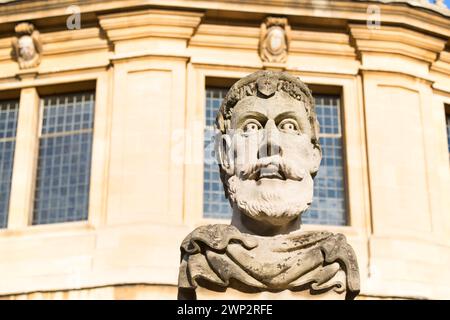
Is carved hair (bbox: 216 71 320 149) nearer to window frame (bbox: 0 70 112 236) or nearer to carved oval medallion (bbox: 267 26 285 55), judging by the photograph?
window frame (bbox: 0 70 112 236)

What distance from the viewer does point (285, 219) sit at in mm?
4887

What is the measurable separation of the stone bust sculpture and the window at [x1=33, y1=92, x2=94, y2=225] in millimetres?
13312

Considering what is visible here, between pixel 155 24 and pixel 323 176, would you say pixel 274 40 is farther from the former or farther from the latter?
pixel 323 176

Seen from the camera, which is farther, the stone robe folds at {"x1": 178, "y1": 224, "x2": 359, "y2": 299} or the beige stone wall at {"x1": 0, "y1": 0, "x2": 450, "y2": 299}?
the beige stone wall at {"x1": 0, "y1": 0, "x2": 450, "y2": 299}

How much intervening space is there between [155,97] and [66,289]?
13.9 feet

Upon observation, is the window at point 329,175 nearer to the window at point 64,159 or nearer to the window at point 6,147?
the window at point 64,159

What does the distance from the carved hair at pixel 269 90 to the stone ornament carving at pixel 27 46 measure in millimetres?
14457

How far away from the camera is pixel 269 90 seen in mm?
5238

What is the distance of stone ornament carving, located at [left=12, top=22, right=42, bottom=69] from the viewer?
19.1 meters

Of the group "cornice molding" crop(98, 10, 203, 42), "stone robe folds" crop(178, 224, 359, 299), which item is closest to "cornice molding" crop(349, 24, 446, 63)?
"cornice molding" crop(98, 10, 203, 42)

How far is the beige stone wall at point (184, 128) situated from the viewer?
1689cm

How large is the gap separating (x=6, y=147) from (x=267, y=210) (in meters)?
15.5

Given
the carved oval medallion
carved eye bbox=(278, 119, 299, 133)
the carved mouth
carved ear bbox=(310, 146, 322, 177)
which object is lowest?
the carved mouth
